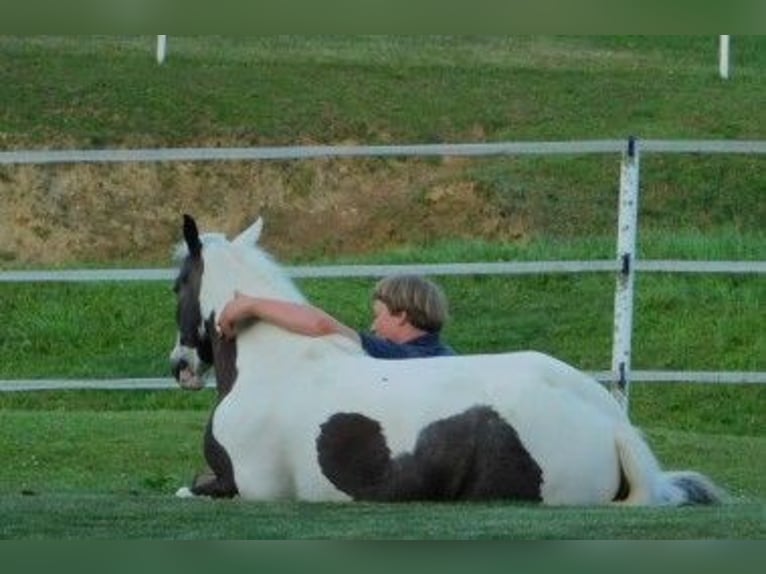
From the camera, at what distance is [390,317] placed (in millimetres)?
8484

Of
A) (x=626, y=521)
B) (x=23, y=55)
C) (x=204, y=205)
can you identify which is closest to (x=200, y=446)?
(x=626, y=521)

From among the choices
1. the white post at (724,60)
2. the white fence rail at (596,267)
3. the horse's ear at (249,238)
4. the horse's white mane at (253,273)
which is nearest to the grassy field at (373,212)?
the white post at (724,60)

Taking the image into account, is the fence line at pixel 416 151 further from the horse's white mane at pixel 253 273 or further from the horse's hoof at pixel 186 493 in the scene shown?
the horse's hoof at pixel 186 493

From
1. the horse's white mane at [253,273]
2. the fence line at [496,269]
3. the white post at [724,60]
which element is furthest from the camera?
the white post at [724,60]

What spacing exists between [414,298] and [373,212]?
1392 centimetres

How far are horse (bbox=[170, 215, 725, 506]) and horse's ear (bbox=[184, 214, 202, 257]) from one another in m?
→ 0.54

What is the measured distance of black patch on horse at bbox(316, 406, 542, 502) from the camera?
769 cm

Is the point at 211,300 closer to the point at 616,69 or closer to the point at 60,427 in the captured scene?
the point at 60,427

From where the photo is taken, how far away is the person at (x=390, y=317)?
8258 mm

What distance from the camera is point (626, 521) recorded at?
664cm

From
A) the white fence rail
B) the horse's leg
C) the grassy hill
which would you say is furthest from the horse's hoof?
the grassy hill

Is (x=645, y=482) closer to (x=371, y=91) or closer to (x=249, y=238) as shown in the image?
(x=249, y=238)

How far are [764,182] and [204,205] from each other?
473 cm

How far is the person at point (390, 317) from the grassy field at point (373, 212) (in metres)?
0.79
